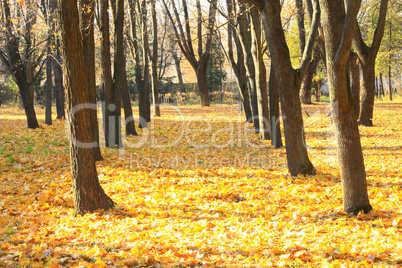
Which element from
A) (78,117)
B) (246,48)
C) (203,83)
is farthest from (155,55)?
(78,117)

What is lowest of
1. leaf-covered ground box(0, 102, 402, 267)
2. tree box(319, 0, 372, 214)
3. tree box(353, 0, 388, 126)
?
leaf-covered ground box(0, 102, 402, 267)

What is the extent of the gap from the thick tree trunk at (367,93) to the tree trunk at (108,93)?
886 cm

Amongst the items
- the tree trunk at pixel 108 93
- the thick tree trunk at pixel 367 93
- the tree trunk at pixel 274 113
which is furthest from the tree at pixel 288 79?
the thick tree trunk at pixel 367 93

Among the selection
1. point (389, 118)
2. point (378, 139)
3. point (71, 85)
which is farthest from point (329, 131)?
point (71, 85)

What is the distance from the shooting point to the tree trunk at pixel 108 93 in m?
10.4

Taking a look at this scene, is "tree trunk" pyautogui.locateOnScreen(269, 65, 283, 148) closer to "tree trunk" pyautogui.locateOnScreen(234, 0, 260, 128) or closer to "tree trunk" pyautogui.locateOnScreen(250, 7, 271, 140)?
"tree trunk" pyautogui.locateOnScreen(250, 7, 271, 140)

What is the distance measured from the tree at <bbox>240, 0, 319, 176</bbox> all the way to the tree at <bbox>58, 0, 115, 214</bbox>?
3442 mm

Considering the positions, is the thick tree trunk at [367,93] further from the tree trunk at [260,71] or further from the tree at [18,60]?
the tree at [18,60]

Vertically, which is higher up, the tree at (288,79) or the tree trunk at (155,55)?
the tree trunk at (155,55)

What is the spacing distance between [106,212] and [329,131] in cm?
1071

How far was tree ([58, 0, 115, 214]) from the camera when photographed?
17.8 ft

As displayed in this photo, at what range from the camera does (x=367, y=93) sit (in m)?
13.9

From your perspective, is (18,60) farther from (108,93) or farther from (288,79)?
(288,79)

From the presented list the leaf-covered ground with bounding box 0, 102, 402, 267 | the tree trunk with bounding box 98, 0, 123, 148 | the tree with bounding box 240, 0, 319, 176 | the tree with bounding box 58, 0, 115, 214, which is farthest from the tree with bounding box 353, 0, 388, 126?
the tree with bounding box 58, 0, 115, 214
